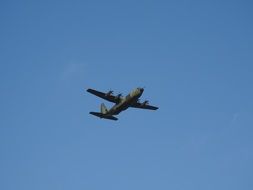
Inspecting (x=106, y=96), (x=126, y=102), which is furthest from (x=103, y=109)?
(x=126, y=102)

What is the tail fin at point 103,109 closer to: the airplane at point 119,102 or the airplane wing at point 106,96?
the airplane at point 119,102

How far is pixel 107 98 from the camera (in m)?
60.6

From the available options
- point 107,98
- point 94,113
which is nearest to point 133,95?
point 107,98

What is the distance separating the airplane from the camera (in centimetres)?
5638

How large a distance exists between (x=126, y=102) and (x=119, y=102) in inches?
86.0

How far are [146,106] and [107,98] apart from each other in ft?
23.7

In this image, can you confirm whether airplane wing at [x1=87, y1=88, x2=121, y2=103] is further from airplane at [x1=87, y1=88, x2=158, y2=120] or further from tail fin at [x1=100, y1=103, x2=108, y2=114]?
tail fin at [x1=100, y1=103, x2=108, y2=114]

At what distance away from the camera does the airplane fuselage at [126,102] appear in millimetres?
55750

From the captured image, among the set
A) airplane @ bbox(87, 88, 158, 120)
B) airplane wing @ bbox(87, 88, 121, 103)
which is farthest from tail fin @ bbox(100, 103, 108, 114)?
airplane wing @ bbox(87, 88, 121, 103)

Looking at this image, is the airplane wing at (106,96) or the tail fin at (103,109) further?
the tail fin at (103,109)

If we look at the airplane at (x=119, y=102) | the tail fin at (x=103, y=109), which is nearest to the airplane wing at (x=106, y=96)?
the airplane at (x=119, y=102)

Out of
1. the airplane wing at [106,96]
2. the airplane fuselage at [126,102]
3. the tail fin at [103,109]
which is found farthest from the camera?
the tail fin at [103,109]

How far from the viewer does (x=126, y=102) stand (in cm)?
5822

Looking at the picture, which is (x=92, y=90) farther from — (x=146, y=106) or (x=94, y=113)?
(x=146, y=106)
